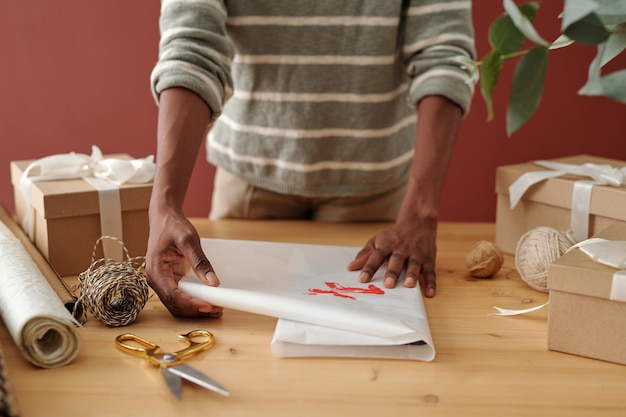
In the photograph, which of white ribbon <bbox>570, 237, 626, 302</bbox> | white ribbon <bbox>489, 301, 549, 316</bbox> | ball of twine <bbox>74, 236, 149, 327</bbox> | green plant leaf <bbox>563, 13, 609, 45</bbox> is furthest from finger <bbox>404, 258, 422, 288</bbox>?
green plant leaf <bbox>563, 13, 609, 45</bbox>

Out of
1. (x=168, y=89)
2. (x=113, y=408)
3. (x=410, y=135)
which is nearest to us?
(x=113, y=408)

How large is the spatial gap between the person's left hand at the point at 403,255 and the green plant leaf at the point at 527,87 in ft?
1.30

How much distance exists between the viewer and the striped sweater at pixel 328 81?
1278 millimetres

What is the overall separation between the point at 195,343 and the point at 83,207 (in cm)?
35

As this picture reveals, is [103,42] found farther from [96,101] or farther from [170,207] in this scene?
[170,207]

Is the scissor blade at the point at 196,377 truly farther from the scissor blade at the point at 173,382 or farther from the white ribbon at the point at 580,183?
the white ribbon at the point at 580,183

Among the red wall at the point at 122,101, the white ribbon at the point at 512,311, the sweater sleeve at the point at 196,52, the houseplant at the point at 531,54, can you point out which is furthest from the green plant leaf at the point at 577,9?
→ the red wall at the point at 122,101


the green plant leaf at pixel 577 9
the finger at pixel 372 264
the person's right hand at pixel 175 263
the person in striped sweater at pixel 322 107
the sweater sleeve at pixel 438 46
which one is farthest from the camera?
the sweater sleeve at pixel 438 46

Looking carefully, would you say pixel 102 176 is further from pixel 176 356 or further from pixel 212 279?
pixel 176 356

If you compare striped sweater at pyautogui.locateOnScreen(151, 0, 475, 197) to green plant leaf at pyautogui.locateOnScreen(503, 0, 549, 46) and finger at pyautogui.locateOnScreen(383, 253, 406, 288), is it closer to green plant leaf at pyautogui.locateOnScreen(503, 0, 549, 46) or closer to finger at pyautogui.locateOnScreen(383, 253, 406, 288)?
finger at pyautogui.locateOnScreen(383, 253, 406, 288)

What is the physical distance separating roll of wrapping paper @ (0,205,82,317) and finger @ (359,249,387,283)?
0.35 meters

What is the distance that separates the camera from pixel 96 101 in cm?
201

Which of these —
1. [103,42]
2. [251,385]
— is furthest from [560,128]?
[251,385]

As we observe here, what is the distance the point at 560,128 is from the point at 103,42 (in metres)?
1.24
